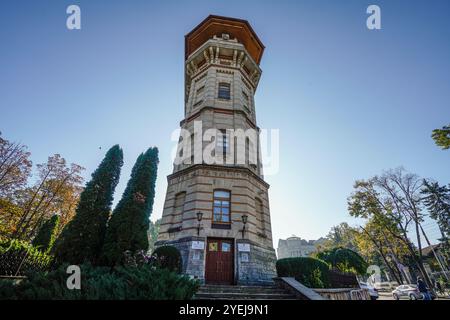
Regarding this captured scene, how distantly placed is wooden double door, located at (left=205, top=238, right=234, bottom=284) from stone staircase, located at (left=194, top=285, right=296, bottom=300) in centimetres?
189

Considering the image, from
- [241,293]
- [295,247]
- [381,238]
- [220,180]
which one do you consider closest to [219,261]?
[241,293]

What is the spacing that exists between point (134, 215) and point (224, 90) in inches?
502

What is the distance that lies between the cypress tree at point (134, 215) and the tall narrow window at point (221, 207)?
369cm

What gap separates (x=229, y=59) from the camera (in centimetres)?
2098

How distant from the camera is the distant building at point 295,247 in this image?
80.6 m

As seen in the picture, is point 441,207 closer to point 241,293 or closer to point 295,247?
point 241,293

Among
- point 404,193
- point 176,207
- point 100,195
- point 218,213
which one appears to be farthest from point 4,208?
point 404,193

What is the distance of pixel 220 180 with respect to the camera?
13.8 m

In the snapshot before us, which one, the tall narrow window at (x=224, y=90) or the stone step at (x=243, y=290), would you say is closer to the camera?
the stone step at (x=243, y=290)

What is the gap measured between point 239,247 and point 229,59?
55.3ft

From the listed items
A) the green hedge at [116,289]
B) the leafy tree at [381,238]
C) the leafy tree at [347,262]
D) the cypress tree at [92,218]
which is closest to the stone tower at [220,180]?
the cypress tree at [92,218]

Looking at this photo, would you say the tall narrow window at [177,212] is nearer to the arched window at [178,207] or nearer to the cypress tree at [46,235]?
the arched window at [178,207]

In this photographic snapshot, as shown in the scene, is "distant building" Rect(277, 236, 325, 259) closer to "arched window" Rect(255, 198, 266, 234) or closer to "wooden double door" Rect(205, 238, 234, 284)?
"arched window" Rect(255, 198, 266, 234)
